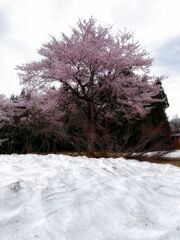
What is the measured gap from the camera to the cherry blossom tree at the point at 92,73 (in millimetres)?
17422

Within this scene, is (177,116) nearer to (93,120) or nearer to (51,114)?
(51,114)

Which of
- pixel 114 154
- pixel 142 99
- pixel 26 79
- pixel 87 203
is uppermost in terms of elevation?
pixel 26 79

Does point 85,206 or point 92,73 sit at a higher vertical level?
point 92,73

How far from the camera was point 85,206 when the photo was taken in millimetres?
3824

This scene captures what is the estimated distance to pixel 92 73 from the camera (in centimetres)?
1778

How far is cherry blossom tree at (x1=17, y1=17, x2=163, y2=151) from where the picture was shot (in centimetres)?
1742

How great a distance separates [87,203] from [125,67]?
14680 mm

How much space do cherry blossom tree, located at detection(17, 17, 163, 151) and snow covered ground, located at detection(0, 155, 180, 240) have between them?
12.1 metres

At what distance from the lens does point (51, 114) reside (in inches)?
953

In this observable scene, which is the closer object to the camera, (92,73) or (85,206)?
(85,206)

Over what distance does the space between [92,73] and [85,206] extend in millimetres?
14340

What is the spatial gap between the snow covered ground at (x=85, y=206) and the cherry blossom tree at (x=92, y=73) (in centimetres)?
1207

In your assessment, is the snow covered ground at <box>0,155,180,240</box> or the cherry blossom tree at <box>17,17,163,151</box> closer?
the snow covered ground at <box>0,155,180,240</box>

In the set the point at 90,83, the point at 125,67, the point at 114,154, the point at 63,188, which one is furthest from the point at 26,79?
the point at 63,188
